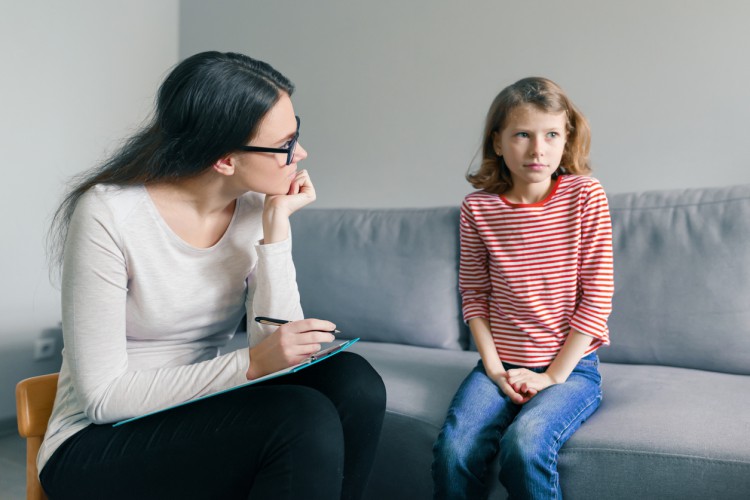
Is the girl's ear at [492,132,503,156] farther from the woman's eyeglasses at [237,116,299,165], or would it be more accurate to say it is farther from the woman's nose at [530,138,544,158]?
the woman's eyeglasses at [237,116,299,165]

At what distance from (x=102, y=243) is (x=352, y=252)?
118cm

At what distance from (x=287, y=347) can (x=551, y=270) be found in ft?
2.31

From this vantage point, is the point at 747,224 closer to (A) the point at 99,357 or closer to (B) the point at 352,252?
(B) the point at 352,252

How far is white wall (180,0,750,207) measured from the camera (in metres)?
1.98

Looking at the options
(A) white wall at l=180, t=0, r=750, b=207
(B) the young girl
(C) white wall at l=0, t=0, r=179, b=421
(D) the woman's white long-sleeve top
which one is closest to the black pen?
(D) the woman's white long-sleeve top

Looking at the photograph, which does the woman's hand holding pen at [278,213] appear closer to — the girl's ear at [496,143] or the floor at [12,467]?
the girl's ear at [496,143]

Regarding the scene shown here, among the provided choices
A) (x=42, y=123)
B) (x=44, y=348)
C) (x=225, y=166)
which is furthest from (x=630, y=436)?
(x=42, y=123)

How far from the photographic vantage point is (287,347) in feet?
3.60

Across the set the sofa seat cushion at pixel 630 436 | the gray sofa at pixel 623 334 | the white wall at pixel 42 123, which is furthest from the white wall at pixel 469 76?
the sofa seat cushion at pixel 630 436

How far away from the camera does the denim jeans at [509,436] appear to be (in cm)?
121

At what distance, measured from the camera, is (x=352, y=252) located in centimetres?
224

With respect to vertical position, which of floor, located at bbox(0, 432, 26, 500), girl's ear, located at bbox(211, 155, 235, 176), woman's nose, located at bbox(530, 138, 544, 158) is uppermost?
woman's nose, located at bbox(530, 138, 544, 158)

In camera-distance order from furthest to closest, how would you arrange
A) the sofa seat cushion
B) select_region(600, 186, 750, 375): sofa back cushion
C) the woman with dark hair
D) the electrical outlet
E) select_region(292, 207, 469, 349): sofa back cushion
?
the electrical outlet → select_region(292, 207, 469, 349): sofa back cushion → select_region(600, 186, 750, 375): sofa back cushion → the sofa seat cushion → the woman with dark hair

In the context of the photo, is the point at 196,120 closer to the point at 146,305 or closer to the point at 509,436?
the point at 146,305
